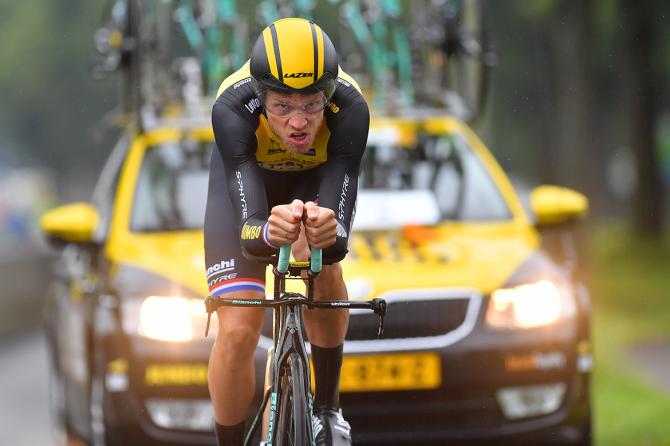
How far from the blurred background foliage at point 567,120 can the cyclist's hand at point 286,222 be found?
4048 millimetres

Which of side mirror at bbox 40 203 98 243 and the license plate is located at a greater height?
side mirror at bbox 40 203 98 243

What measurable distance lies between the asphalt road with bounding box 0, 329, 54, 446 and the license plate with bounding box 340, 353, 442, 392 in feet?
10.8

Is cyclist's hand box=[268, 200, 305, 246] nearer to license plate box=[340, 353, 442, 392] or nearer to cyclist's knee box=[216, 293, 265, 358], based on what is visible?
cyclist's knee box=[216, 293, 265, 358]

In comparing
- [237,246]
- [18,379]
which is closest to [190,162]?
[237,246]

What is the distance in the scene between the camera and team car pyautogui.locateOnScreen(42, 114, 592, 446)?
599cm

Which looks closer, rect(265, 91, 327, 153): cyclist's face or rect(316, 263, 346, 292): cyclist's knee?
rect(265, 91, 327, 153): cyclist's face

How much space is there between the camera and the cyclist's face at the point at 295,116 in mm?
4191

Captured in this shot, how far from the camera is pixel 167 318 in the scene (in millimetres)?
6105

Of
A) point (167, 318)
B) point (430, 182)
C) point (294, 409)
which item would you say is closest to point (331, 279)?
point (294, 409)

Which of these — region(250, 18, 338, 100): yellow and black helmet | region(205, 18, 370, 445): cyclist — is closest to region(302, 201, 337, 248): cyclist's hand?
region(205, 18, 370, 445): cyclist

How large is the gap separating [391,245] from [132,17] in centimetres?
255

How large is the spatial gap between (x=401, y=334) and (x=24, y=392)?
613 cm

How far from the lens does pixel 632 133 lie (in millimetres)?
24422

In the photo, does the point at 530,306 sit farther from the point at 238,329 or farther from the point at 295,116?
the point at 295,116
